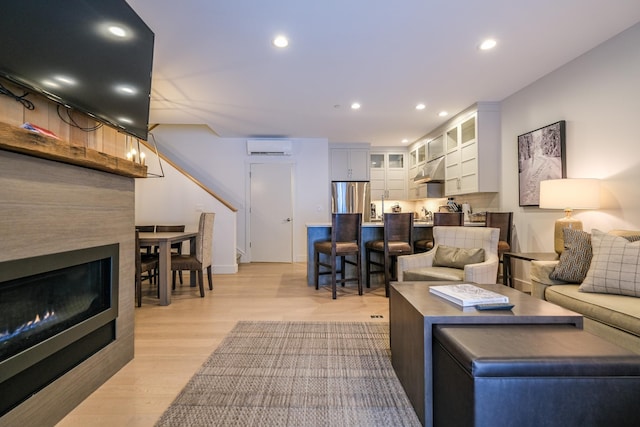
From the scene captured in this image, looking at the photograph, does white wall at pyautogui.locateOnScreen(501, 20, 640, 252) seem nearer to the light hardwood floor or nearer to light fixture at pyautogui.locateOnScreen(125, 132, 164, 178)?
the light hardwood floor

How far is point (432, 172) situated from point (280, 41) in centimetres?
380

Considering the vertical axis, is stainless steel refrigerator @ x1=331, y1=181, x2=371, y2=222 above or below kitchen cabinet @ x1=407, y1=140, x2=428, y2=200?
below

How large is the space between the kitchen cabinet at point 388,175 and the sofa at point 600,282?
4.55 meters

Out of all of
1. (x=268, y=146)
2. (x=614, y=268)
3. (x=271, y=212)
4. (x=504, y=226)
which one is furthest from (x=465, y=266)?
(x=268, y=146)

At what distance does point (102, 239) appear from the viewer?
5.52ft

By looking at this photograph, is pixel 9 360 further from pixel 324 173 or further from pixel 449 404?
pixel 324 173

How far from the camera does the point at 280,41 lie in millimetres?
2586

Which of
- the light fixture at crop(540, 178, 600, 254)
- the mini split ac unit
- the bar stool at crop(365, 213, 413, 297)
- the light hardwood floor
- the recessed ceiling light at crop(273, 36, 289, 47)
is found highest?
the recessed ceiling light at crop(273, 36, 289, 47)

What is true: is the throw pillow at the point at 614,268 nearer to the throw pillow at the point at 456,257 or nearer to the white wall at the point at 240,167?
→ the throw pillow at the point at 456,257

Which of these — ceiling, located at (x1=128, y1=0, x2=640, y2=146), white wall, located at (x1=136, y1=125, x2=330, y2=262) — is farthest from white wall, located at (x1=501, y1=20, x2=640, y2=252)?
white wall, located at (x1=136, y1=125, x2=330, y2=262)

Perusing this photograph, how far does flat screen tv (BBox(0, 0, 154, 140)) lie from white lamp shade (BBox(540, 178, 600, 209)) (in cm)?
350

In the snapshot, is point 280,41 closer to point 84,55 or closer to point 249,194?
point 84,55

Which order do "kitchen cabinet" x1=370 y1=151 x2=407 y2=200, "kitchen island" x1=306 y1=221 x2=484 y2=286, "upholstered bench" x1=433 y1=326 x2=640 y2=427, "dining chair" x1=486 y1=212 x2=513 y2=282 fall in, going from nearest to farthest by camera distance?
"upholstered bench" x1=433 y1=326 x2=640 y2=427 → "dining chair" x1=486 y1=212 x2=513 y2=282 → "kitchen island" x1=306 y1=221 x2=484 y2=286 → "kitchen cabinet" x1=370 y1=151 x2=407 y2=200

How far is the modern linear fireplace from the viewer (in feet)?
3.86
